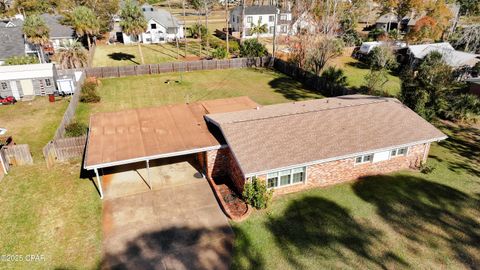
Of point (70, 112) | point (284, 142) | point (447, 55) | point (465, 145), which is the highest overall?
point (447, 55)

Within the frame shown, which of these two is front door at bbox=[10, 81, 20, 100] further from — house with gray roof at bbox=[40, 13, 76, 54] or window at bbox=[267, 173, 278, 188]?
window at bbox=[267, 173, 278, 188]

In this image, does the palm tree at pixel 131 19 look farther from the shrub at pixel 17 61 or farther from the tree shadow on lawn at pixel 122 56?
the shrub at pixel 17 61

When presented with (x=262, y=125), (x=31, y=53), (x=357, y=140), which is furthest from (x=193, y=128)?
(x=31, y=53)

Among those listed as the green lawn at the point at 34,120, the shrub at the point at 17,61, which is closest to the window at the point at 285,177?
the green lawn at the point at 34,120

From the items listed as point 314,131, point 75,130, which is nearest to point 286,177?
point 314,131

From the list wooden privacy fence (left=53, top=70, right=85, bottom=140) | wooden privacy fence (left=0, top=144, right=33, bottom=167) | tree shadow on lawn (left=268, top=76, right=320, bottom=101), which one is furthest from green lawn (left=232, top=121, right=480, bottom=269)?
tree shadow on lawn (left=268, top=76, right=320, bottom=101)

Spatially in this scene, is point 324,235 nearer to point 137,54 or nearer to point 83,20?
point 83,20

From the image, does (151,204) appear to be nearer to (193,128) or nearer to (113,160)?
(113,160)
